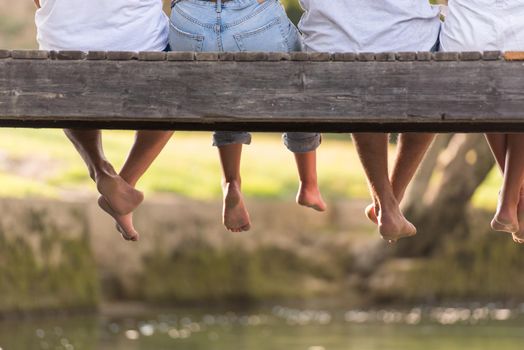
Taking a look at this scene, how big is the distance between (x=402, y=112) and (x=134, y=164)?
4.74 ft

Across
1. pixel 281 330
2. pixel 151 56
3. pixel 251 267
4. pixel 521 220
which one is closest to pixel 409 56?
pixel 151 56

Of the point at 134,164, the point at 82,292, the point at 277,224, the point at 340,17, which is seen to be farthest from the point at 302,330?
the point at 340,17

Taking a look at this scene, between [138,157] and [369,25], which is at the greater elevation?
[369,25]

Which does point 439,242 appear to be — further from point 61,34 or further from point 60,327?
point 61,34

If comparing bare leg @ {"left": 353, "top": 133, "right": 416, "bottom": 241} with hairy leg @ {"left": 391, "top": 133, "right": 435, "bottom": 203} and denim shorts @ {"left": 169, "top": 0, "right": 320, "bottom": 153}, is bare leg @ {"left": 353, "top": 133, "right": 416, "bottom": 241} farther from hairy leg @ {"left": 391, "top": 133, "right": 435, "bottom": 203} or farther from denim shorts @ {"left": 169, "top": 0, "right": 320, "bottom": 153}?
denim shorts @ {"left": 169, "top": 0, "right": 320, "bottom": 153}

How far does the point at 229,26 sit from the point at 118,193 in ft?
2.78

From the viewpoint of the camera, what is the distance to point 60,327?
962 cm

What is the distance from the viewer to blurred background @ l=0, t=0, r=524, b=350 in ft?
32.3

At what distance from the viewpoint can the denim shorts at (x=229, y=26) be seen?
4.39m

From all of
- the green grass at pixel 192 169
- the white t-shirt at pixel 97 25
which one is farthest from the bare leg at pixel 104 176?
the green grass at pixel 192 169

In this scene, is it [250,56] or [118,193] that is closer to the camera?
[250,56]

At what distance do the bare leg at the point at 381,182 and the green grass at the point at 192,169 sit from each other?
298 inches

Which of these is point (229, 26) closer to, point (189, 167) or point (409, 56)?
point (409, 56)

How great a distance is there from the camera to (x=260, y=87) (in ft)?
12.7
